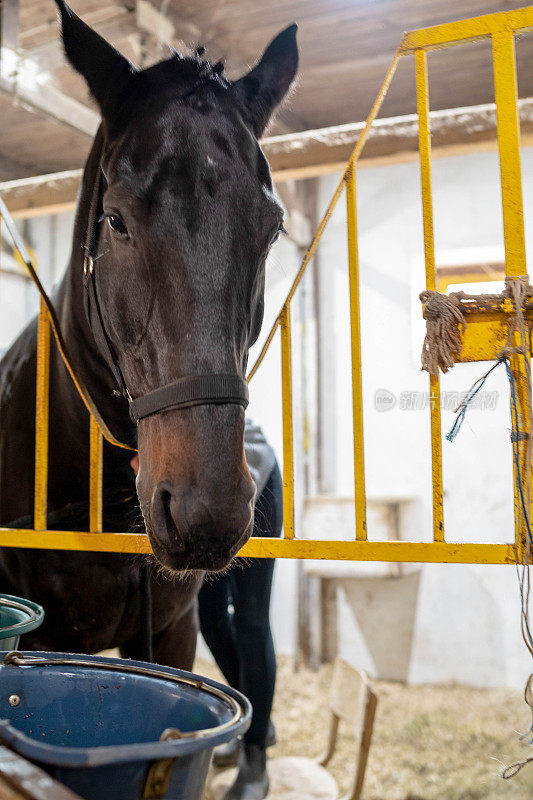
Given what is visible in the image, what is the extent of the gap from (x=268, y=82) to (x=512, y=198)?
60 centimetres

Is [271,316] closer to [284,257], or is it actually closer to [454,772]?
[284,257]

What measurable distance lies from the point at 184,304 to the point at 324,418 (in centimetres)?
376

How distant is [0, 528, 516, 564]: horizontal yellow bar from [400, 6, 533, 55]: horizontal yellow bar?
973mm

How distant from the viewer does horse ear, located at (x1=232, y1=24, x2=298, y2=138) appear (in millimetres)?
1428

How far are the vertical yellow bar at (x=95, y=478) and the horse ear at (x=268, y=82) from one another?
0.76 meters

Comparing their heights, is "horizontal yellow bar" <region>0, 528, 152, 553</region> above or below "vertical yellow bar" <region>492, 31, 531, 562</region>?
below

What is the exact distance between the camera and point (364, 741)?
8.23 ft

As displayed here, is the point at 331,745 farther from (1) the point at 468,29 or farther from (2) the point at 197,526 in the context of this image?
(1) the point at 468,29

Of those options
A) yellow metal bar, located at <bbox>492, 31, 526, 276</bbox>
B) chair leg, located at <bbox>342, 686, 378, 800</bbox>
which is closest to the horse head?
yellow metal bar, located at <bbox>492, 31, 526, 276</bbox>

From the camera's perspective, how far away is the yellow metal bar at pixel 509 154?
4.13 ft

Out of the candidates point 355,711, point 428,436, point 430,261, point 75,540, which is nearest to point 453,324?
point 430,261

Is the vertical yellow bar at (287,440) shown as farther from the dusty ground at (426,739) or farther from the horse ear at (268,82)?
the dusty ground at (426,739)

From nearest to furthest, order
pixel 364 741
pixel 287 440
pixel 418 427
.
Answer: pixel 287 440
pixel 364 741
pixel 418 427

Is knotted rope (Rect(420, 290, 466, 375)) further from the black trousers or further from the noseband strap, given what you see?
the black trousers
